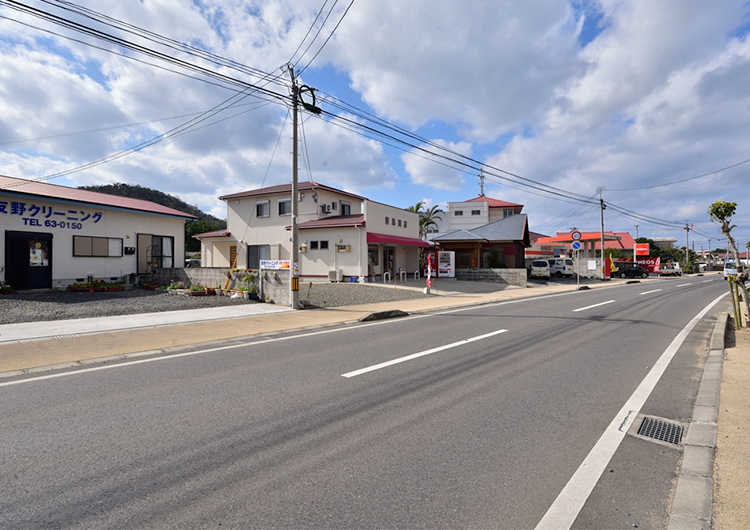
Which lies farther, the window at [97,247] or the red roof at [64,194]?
the window at [97,247]

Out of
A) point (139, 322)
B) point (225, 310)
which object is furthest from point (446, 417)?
point (225, 310)

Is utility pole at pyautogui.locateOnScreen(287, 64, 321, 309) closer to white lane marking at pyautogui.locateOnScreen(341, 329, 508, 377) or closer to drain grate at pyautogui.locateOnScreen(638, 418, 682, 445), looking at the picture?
white lane marking at pyautogui.locateOnScreen(341, 329, 508, 377)

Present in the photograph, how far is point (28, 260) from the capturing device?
1689cm

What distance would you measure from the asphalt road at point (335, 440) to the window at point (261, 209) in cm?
2284

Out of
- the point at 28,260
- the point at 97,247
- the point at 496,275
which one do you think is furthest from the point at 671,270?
the point at 28,260

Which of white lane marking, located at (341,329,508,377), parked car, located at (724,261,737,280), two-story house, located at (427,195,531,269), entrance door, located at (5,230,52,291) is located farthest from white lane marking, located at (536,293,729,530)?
two-story house, located at (427,195,531,269)

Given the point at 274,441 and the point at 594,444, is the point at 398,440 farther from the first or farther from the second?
the point at 594,444

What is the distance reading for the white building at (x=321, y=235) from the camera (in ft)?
81.3

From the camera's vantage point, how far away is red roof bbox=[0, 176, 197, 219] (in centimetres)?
1695

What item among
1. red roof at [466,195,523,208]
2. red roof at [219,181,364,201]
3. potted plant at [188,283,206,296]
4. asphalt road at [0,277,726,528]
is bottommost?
asphalt road at [0,277,726,528]

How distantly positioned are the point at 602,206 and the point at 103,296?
41819 millimetres

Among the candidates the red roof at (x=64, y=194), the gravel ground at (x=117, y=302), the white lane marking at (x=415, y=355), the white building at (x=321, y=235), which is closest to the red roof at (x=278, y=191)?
the white building at (x=321, y=235)

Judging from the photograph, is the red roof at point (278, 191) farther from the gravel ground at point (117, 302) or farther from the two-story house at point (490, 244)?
the gravel ground at point (117, 302)

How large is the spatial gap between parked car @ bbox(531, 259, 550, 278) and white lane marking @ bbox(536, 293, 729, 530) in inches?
1265
